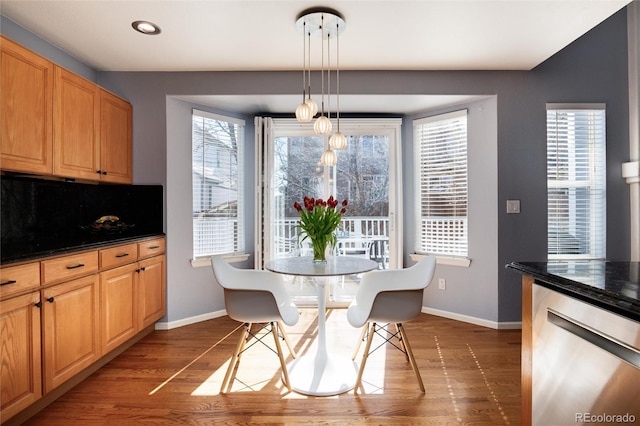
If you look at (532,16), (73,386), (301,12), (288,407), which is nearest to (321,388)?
(288,407)

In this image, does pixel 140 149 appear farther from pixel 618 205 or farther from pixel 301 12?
pixel 618 205

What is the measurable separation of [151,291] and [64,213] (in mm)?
938

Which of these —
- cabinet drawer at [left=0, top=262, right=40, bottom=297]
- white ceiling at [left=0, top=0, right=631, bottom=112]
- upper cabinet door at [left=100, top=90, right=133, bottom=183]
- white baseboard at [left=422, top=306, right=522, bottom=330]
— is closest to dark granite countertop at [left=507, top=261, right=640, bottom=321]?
white ceiling at [left=0, top=0, right=631, bottom=112]

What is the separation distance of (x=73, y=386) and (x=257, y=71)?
2881 mm

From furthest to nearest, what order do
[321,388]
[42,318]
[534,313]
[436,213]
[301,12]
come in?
[436,213] < [301,12] < [321,388] < [42,318] < [534,313]

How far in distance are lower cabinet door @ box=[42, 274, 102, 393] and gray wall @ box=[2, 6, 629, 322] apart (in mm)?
960

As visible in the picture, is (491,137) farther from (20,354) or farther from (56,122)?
(20,354)

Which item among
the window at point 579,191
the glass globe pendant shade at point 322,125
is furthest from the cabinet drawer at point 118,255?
the window at point 579,191

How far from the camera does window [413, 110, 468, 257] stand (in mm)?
3332

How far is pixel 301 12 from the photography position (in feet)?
7.18

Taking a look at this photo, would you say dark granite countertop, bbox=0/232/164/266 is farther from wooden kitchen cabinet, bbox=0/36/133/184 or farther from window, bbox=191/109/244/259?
window, bbox=191/109/244/259

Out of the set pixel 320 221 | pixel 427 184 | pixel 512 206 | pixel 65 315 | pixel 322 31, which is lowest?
Result: pixel 65 315

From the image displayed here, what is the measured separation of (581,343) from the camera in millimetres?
1045

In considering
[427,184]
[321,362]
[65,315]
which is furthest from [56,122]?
[427,184]
